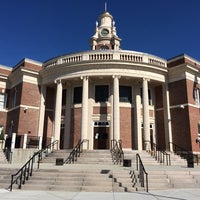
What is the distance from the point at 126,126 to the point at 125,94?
10.6 feet

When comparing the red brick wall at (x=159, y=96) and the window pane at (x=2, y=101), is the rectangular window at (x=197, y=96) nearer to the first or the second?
the red brick wall at (x=159, y=96)

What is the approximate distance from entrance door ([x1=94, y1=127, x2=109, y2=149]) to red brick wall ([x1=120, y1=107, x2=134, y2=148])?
55.3 inches

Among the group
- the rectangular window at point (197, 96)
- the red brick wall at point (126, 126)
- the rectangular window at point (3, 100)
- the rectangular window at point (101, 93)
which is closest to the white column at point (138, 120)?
the red brick wall at point (126, 126)

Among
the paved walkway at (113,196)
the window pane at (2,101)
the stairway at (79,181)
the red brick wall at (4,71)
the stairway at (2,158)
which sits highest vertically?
the red brick wall at (4,71)

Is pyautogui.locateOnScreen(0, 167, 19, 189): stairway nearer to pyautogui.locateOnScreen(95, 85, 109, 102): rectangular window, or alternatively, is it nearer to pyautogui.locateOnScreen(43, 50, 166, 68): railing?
pyautogui.locateOnScreen(95, 85, 109, 102): rectangular window

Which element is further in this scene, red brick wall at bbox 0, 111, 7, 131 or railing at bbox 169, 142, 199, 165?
red brick wall at bbox 0, 111, 7, 131

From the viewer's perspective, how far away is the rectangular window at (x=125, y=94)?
75.3 feet

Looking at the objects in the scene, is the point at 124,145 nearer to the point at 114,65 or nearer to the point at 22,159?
the point at 114,65

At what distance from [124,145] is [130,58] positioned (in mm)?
8130

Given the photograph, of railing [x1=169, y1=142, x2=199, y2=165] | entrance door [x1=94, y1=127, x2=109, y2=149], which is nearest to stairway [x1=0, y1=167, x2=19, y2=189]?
entrance door [x1=94, y1=127, x2=109, y2=149]

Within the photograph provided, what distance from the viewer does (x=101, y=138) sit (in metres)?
22.0

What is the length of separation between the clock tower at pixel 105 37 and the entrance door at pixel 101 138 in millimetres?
18478

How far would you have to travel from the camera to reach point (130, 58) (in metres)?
22.5

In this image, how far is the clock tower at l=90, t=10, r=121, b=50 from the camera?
3734cm
